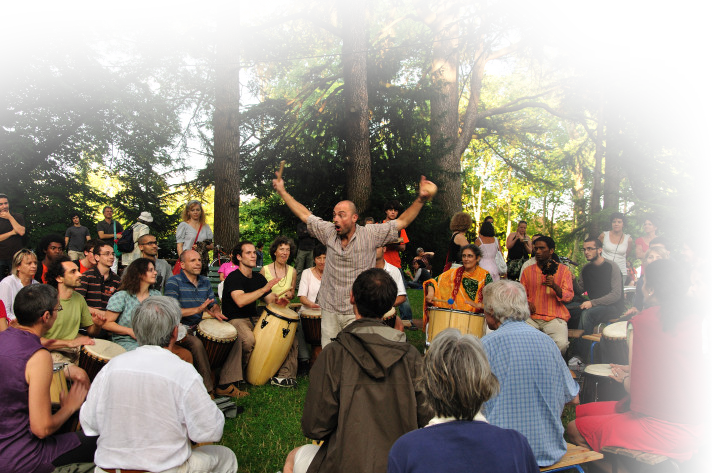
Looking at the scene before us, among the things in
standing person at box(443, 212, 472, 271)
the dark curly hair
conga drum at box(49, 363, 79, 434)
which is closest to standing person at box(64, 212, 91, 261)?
standing person at box(443, 212, 472, 271)

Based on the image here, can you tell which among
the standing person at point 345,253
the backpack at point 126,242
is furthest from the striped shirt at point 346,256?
the backpack at point 126,242

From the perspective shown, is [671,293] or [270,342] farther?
[270,342]

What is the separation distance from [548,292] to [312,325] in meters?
2.90

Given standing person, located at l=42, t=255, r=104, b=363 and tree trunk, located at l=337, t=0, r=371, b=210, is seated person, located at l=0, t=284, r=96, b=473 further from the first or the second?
tree trunk, located at l=337, t=0, r=371, b=210

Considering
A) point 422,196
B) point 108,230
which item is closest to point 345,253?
point 422,196

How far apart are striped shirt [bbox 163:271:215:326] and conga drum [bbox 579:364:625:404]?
3.96m

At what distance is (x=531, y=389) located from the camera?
10.6 ft

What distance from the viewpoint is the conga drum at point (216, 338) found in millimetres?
6000

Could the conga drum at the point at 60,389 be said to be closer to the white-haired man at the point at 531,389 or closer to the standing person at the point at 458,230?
the white-haired man at the point at 531,389

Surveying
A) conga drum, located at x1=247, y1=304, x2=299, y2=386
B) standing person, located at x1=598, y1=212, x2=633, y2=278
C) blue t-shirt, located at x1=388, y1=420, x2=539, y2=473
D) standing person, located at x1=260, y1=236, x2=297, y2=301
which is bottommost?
conga drum, located at x1=247, y1=304, x2=299, y2=386

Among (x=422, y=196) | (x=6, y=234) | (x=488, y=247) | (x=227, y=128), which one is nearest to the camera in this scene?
(x=422, y=196)

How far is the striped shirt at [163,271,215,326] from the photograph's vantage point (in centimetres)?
629

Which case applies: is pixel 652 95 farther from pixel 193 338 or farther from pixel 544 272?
pixel 193 338

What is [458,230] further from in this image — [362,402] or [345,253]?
[362,402]
